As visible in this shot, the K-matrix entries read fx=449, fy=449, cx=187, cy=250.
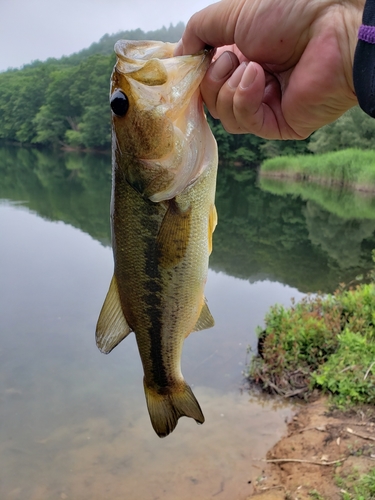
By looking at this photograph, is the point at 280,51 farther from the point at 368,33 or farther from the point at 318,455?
the point at 318,455

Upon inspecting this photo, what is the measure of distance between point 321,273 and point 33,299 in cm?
821

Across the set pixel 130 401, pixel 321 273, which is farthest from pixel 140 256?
pixel 321 273

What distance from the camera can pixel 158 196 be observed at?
6.24 feet

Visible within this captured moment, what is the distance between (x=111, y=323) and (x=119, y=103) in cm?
101

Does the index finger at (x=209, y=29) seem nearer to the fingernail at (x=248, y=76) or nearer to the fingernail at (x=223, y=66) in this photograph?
the fingernail at (x=223, y=66)

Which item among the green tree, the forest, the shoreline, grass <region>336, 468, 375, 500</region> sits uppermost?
grass <region>336, 468, 375, 500</region>

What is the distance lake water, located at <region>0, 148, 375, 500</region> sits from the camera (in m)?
5.39

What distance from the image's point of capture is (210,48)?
81.0 inches

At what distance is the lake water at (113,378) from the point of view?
5.39 meters

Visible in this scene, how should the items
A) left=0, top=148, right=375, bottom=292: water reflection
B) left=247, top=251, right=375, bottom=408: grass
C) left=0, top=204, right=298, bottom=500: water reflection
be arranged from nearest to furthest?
left=0, top=204, right=298, bottom=500: water reflection, left=247, top=251, right=375, bottom=408: grass, left=0, top=148, right=375, bottom=292: water reflection

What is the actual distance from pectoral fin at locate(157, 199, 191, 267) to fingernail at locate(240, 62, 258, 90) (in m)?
0.62

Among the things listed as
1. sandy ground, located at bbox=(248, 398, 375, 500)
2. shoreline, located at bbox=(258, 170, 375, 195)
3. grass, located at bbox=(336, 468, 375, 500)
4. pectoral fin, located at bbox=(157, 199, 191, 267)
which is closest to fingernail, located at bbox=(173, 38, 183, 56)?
pectoral fin, located at bbox=(157, 199, 191, 267)

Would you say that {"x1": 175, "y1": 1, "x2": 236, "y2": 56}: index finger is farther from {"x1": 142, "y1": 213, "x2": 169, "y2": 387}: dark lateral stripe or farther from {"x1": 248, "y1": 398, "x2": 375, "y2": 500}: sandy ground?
{"x1": 248, "y1": 398, "x2": 375, "y2": 500}: sandy ground

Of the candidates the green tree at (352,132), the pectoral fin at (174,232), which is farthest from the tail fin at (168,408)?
the green tree at (352,132)
